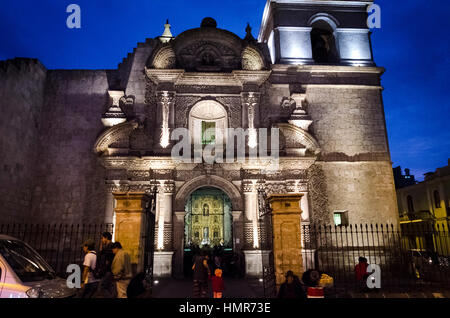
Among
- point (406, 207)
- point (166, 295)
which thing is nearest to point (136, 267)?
point (166, 295)

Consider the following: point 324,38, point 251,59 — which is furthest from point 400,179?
point 251,59

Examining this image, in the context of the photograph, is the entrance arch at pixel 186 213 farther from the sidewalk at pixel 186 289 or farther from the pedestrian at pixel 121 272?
the pedestrian at pixel 121 272

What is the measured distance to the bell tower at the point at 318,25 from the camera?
16.3m

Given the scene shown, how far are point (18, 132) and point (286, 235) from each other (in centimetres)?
1233

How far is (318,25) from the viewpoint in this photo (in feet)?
57.9

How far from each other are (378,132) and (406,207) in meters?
19.8

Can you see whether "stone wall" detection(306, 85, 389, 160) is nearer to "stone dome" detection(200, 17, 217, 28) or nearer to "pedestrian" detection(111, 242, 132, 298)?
"stone dome" detection(200, 17, 217, 28)

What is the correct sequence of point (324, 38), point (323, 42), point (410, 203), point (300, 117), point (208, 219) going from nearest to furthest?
point (300, 117) < point (323, 42) < point (324, 38) < point (208, 219) < point (410, 203)

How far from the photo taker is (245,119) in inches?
572

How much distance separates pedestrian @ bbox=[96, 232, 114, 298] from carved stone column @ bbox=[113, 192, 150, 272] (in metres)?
0.56

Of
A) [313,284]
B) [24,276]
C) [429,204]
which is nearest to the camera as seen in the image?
[24,276]

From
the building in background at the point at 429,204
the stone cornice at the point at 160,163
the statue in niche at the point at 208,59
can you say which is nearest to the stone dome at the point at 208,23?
the statue in niche at the point at 208,59

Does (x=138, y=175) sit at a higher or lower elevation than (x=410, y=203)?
lower

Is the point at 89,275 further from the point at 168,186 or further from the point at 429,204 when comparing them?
the point at 429,204
